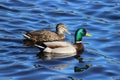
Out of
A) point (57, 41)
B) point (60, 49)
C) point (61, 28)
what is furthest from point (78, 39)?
point (61, 28)

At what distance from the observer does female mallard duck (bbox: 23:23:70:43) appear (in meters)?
19.6

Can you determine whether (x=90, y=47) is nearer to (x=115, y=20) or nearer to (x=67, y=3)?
(x=115, y=20)

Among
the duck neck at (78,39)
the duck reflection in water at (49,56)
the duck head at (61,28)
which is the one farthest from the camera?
the duck head at (61,28)

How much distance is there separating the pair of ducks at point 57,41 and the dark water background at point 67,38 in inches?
11.5

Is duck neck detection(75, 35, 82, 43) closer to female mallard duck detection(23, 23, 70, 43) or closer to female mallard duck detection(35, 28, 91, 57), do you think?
female mallard duck detection(35, 28, 91, 57)

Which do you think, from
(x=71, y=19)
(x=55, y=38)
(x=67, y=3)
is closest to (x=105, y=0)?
(x=67, y=3)

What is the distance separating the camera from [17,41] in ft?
63.5

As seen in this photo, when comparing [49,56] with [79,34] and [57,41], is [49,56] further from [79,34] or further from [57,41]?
[79,34]

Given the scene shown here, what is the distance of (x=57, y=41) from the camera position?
61.6 ft

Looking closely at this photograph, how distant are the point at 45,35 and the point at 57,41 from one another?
3.18 feet

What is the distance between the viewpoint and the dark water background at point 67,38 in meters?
16.4

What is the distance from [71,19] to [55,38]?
2538 millimetres

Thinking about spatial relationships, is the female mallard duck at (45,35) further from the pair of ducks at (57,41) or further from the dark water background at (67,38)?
the dark water background at (67,38)

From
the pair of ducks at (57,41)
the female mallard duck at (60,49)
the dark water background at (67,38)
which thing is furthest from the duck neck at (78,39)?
the female mallard duck at (60,49)
